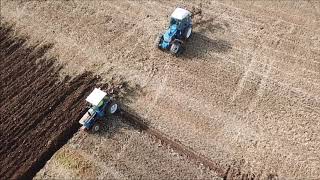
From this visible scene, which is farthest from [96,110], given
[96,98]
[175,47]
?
[175,47]

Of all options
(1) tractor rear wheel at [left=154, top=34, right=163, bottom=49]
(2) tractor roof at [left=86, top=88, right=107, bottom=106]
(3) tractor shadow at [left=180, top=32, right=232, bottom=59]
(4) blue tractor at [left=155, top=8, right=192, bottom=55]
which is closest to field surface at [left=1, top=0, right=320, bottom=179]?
(3) tractor shadow at [left=180, top=32, right=232, bottom=59]

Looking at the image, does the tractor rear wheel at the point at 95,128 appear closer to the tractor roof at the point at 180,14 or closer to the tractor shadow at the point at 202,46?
the tractor shadow at the point at 202,46

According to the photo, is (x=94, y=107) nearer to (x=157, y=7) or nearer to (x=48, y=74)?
(x=48, y=74)

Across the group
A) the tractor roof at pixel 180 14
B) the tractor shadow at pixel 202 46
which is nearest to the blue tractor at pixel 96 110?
the tractor shadow at pixel 202 46

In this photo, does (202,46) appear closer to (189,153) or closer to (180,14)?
(180,14)

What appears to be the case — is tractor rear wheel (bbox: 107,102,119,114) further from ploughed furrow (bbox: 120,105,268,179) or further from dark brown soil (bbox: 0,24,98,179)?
dark brown soil (bbox: 0,24,98,179)

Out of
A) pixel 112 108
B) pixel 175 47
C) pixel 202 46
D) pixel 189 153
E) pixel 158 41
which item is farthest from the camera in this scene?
pixel 202 46
